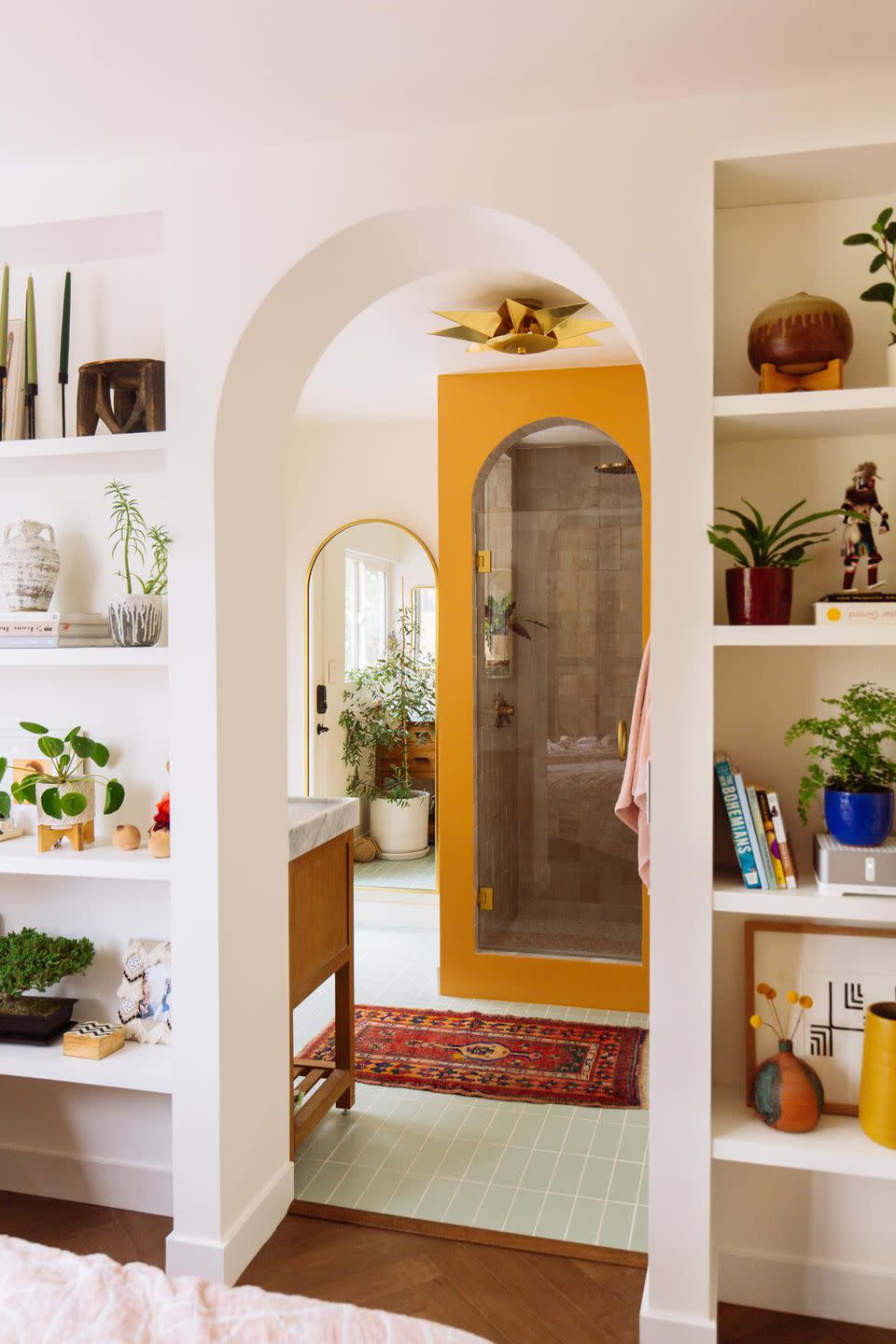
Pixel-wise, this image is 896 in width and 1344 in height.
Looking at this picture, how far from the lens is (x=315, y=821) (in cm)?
305

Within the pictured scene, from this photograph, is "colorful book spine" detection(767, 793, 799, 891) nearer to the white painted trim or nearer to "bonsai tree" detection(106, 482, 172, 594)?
the white painted trim

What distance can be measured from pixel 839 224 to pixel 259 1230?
106 inches

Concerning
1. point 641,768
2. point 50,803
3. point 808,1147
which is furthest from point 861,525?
point 50,803

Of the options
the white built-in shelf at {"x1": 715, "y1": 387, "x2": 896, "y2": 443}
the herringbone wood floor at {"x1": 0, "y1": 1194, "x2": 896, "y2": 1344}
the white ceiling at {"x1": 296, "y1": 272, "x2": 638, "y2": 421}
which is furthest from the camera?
the white ceiling at {"x1": 296, "y1": 272, "x2": 638, "y2": 421}

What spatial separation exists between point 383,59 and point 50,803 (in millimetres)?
1810

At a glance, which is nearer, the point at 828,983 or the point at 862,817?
the point at 862,817

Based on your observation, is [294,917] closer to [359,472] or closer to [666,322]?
[666,322]

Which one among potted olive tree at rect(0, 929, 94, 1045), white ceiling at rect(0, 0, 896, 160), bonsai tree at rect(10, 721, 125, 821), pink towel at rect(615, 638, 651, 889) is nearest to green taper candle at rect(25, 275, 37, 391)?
white ceiling at rect(0, 0, 896, 160)

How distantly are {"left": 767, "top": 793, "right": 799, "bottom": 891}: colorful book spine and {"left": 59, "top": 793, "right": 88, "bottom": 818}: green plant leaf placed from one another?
162 centimetres

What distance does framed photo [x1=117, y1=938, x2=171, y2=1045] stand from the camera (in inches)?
104

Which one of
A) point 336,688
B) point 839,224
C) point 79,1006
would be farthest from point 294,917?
point 336,688

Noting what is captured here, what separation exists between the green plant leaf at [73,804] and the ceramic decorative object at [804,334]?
1871 mm

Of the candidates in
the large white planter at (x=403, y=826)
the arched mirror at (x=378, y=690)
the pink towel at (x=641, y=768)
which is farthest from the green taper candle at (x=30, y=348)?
the large white planter at (x=403, y=826)

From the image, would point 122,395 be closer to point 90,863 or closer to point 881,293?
point 90,863
